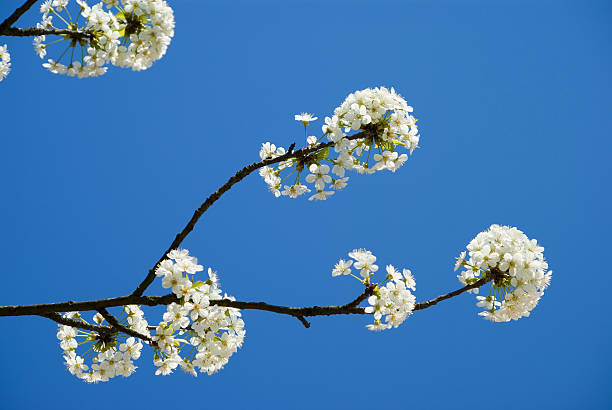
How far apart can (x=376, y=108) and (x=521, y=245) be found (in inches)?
63.3

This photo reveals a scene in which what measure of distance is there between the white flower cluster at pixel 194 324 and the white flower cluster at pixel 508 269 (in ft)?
6.49

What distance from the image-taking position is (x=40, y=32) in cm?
434

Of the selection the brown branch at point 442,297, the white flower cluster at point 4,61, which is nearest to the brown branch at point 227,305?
the brown branch at point 442,297

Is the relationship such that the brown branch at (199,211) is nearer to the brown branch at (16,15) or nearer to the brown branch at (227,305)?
the brown branch at (227,305)

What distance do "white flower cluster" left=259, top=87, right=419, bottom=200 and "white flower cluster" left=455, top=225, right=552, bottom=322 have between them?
104cm

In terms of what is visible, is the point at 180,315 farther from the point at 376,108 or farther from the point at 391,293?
the point at 376,108

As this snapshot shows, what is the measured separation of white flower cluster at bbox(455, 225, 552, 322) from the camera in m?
4.08

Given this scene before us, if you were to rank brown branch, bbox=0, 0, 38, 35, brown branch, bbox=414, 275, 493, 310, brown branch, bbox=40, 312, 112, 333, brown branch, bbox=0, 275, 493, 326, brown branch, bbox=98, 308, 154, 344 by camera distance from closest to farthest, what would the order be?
1. brown branch, bbox=0, 275, 493, 326
2. brown branch, bbox=414, 275, 493, 310
3. brown branch, bbox=0, 0, 38, 35
4. brown branch, bbox=98, 308, 154, 344
5. brown branch, bbox=40, 312, 112, 333

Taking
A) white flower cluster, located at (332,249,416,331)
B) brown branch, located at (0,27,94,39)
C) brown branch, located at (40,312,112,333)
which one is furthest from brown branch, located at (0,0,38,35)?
white flower cluster, located at (332,249,416,331)

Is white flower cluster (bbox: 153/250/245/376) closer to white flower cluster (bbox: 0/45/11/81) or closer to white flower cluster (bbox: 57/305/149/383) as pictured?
white flower cluster (bbox: 57/305/149/383)

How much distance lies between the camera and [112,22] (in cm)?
459

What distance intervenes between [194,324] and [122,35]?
263 centimetres

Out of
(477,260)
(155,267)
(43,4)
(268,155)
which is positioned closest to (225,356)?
(155,267)

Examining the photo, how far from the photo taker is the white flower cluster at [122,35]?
4.57m
